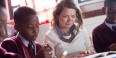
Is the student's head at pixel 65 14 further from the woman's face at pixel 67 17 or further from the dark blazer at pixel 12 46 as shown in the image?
the dark blazer at pixel 12 46

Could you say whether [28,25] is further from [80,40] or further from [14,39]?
[80,40]

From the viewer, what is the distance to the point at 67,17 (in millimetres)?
1035

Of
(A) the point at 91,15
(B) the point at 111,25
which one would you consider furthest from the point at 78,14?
(A) the point at 91,15

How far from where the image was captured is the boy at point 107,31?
98 centimetres

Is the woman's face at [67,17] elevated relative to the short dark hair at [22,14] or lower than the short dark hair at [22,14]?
lower

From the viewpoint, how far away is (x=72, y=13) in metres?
1.04

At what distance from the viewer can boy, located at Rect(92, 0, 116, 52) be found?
980mm

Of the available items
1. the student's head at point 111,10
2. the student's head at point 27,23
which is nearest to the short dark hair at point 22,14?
the student's head at point 27,23

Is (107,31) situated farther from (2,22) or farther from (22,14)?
(2,22)

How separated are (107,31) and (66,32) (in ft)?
0.74

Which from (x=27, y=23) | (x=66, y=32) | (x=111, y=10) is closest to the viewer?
(x=27, y=23)

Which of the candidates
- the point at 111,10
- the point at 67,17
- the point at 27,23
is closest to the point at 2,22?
the point at 27,23

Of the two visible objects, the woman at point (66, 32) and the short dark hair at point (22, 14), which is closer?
the short dark hair at point (22, 14)

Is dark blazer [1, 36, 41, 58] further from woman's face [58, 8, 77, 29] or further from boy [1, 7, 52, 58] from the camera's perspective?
woman's face [58, 8, 77, 29]
